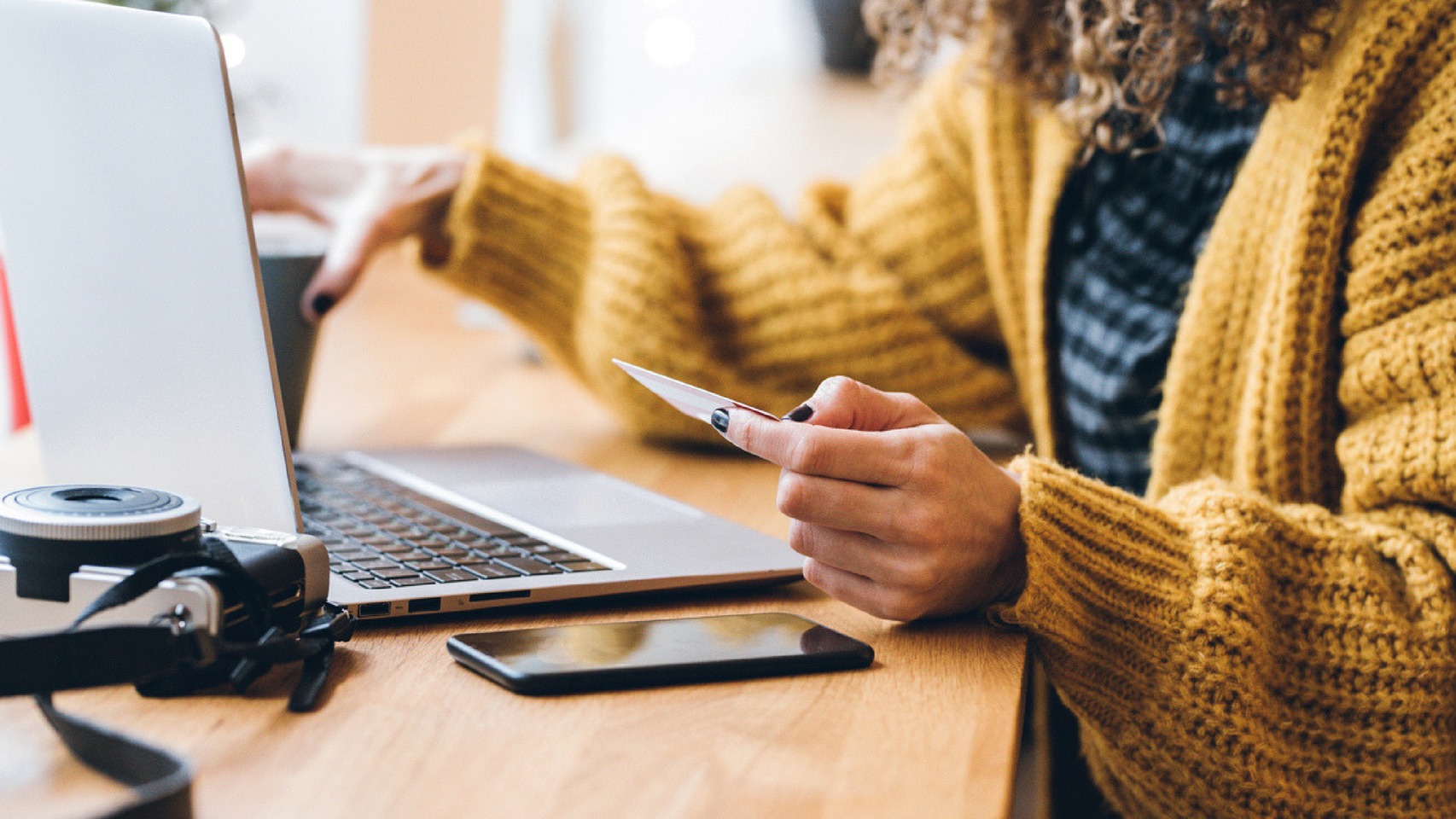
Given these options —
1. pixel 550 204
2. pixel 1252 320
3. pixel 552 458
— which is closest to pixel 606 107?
pixel 550 204

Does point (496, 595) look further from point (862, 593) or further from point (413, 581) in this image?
point (862, 593)

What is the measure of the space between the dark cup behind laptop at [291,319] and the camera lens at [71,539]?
15.8 inches

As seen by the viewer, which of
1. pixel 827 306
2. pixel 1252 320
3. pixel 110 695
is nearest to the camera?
pixel 110 695

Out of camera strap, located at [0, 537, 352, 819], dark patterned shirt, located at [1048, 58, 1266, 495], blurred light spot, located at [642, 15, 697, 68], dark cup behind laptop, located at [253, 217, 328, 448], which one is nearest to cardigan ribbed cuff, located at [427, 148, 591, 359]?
dark cup behind laptop, located at [253, 217, 328, 448]

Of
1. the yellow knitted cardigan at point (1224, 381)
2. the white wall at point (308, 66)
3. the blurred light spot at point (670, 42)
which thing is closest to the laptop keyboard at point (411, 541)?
the yellow knitted cardigan at point (1224, 381)

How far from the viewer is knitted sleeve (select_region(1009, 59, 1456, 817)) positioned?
0.51 m

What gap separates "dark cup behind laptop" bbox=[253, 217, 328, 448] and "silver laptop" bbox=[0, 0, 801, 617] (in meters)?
0.30

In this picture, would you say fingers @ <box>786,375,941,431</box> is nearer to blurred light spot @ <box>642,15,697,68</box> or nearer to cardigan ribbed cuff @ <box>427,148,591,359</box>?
cardigan ribbed cuff @ <box>427,148,591,359</box>

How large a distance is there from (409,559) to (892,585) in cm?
22

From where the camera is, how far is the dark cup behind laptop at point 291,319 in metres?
0.82

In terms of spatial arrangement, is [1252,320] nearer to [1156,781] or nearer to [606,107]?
[1156,781]

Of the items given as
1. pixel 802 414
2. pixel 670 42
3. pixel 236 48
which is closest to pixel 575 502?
pixel 802 414

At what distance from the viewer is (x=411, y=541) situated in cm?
59

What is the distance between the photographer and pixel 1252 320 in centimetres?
72
